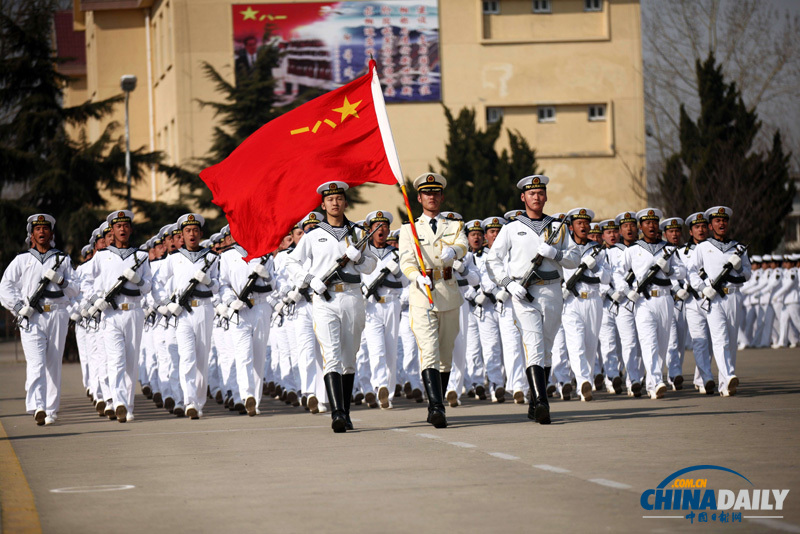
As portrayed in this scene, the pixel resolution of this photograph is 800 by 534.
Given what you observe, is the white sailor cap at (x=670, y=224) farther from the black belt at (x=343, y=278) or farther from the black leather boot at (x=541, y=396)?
the black belt at (x=343, y=278)

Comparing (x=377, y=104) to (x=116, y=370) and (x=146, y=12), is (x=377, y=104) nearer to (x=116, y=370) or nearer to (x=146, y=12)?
(x=116, y=370)

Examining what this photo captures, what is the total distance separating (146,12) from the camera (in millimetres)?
56094

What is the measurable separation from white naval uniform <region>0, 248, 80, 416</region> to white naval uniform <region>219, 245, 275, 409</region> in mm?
1920

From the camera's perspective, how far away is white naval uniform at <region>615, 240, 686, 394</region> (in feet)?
53.1

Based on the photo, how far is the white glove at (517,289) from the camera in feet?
42.3

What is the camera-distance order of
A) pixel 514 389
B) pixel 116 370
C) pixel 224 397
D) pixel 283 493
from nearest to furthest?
pixel 283 493
pixel 116 370
pixel 514 389
pixel 224 397

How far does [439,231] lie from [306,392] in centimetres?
369

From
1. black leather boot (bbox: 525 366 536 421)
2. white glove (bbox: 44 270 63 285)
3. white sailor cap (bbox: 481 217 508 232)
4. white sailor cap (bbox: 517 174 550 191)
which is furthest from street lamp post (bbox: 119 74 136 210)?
black leather boot (bbox: 525 366 536 421)

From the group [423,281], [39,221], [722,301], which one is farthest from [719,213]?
[39,221]

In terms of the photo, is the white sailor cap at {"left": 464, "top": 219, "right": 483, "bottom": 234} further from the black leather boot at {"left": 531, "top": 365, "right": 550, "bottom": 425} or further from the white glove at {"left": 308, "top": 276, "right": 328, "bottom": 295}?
the white glove at {"left": 308, "top": 276, "right": 328, "bottom": 295}

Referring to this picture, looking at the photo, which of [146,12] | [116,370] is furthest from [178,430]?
[146,12]

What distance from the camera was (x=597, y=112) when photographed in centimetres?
4944

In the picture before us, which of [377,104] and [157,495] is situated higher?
[377,104]

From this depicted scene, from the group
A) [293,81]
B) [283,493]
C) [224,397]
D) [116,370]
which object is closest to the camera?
[283,493]
